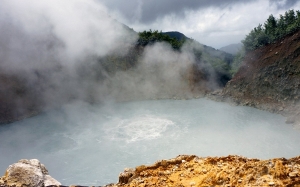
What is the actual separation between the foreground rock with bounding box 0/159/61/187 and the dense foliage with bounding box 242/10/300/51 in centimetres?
2684

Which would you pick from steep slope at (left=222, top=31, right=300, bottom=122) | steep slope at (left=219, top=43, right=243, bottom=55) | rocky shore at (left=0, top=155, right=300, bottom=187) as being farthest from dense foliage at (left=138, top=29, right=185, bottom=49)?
rocky shore at (left=0, top=155, right=300, bottom=187)

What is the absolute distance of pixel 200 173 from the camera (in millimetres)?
5328

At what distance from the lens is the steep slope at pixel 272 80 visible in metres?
21.3

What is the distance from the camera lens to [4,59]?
27.2 metres

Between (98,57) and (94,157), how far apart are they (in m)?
20.0

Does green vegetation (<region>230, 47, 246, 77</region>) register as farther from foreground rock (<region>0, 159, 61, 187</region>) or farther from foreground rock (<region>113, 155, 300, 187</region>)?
foreground rock (<region>0, 159, 61, 187</region>)

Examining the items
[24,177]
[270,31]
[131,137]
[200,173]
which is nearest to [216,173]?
[200,173]

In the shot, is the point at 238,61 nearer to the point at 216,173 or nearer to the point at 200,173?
the point at 200,173

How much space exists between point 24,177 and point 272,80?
22.9 m

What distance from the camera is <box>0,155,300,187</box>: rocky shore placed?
432cm

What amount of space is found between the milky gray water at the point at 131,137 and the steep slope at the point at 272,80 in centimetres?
166

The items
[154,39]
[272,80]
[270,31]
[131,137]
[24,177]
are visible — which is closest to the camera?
[24,177]

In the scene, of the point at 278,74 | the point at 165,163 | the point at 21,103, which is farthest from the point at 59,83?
the point at 165,163

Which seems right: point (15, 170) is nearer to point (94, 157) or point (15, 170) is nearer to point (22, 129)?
point (94, 157)
